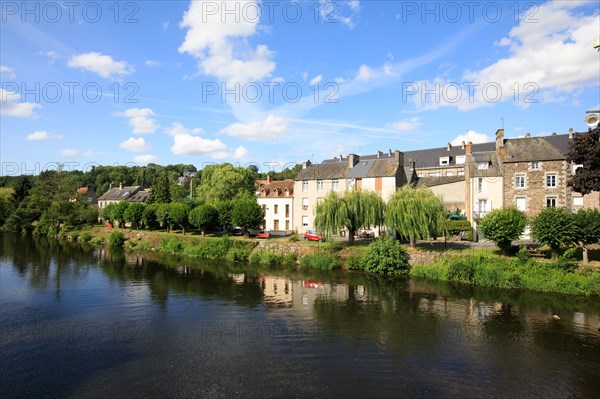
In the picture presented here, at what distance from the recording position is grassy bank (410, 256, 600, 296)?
22.7m

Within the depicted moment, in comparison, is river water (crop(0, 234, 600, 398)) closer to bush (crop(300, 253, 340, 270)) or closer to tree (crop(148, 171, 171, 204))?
bush (crop(300, 253, 340, 270))

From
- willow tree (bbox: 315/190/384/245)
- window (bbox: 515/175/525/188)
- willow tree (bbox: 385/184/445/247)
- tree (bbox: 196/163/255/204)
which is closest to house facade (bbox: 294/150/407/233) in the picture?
willow tree (bbox: 315/190/384/245)

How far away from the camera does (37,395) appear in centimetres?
1155

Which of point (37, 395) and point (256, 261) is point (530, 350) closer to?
point (37, 395)

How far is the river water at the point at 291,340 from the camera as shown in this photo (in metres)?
12.1

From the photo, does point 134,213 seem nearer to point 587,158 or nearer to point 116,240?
Result: point 116,240

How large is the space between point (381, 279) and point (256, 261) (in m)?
12.8

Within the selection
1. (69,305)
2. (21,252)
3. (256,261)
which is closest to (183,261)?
(256,261)

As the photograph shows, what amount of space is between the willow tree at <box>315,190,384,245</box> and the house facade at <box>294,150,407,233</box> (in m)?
4.95

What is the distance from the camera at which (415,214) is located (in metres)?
29.9

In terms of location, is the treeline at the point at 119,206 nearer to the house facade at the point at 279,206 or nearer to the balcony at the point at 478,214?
the house facade at the point at 279,206

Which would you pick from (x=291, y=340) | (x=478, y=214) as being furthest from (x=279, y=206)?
(x=291, y=340)

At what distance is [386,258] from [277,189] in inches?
871

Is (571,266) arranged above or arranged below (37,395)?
above
